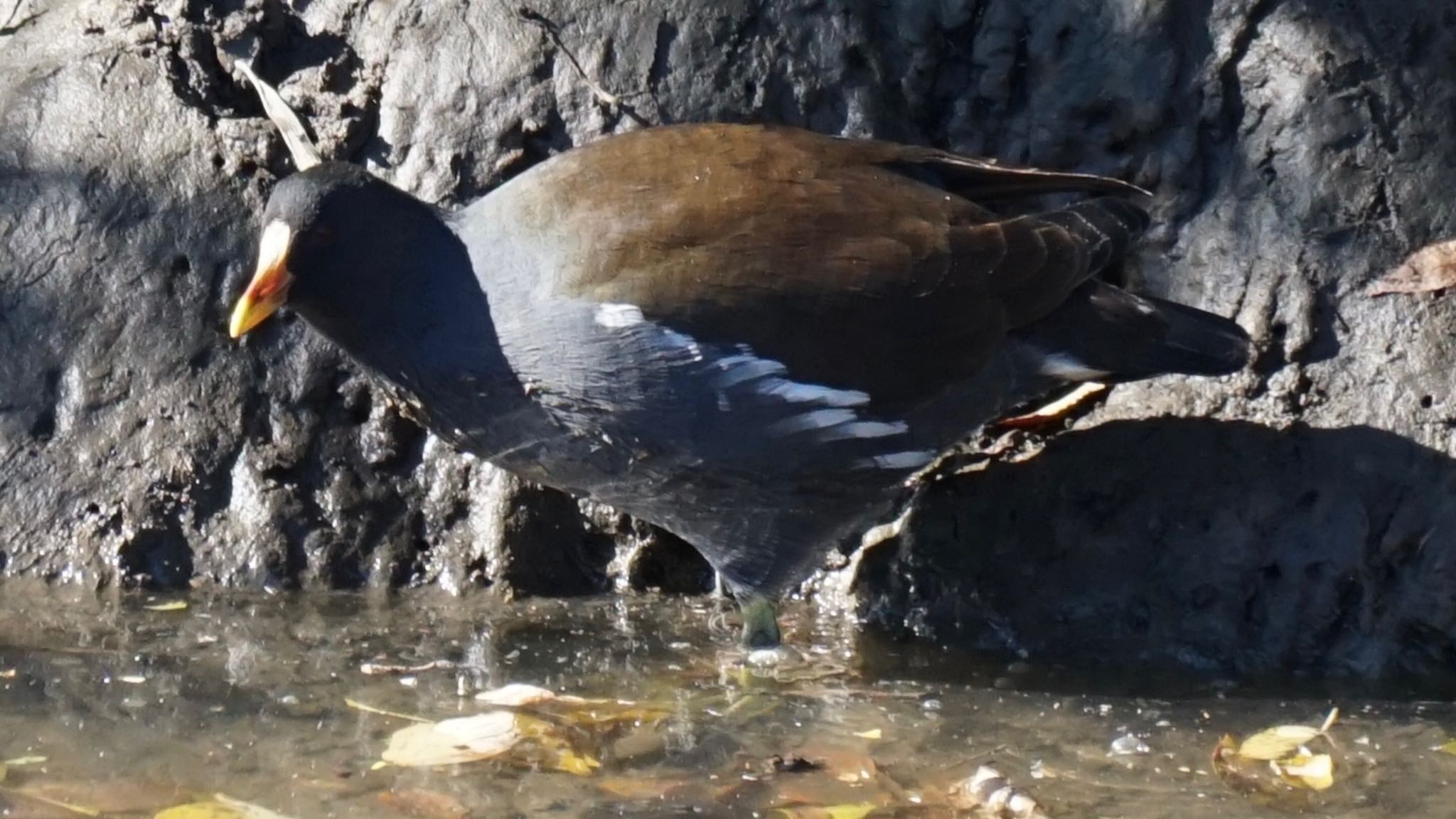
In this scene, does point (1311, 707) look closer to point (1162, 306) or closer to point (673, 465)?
point (1162, 306)

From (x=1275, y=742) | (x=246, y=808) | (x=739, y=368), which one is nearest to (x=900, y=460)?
(x=739, y=368)

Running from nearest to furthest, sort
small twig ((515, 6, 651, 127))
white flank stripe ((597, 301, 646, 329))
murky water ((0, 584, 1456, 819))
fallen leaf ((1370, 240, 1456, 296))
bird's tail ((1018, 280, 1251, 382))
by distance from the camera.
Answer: murky water ((0, 584, 1456, 819)) < white flank stripe ((597, 301, 646, 329)) < bird's tail ((1018, 280, 1251, 382)) < fallen leaf ((1370, 240, 1456, 296)) < small twig ((515, 6, 651, 127))

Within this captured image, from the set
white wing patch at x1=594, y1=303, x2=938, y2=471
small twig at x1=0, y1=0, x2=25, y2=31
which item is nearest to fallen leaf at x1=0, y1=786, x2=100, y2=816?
white wing patch at x1=594, y1=303, x2=938, y2=471

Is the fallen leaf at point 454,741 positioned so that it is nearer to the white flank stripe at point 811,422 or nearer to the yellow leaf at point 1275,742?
the white flank stripe at point 811,422

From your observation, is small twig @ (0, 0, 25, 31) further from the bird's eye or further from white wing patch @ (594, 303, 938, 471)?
white wing patch @ (594, 303, 938, 471)

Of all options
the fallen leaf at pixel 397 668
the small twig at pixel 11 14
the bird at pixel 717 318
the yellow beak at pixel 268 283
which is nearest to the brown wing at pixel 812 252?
the bird at pixel 717 318

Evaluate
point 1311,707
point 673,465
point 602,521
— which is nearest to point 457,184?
point 602,521
